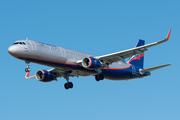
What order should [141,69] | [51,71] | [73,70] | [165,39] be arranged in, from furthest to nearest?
[141,69], [51,71], [73,70], [165,39]

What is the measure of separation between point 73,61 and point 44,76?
7023 millimetres

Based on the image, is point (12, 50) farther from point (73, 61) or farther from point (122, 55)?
point (122, 55)

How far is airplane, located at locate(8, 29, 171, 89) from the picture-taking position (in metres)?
44.6

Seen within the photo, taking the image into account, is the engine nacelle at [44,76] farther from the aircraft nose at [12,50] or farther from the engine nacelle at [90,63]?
the aircraft nose at [12,50]

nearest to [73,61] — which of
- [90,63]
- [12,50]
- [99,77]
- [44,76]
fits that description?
[90,63]

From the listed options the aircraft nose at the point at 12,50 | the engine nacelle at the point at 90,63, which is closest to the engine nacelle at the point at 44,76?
the engine nacelle at the point at 90,63

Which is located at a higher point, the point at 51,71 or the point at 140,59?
the point at 140,59

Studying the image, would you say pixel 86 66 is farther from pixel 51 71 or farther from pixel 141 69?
pixel 141 69

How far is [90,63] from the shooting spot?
47.0m

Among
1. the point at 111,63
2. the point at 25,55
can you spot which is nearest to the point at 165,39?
the point at 111,63

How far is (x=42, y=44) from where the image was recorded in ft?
152

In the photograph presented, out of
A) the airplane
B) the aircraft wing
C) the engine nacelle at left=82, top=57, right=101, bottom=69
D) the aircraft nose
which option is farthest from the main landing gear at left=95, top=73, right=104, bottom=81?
the aircraft nose

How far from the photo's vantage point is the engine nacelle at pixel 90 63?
4705 cm

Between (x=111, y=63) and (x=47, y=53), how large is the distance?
10539 mm
